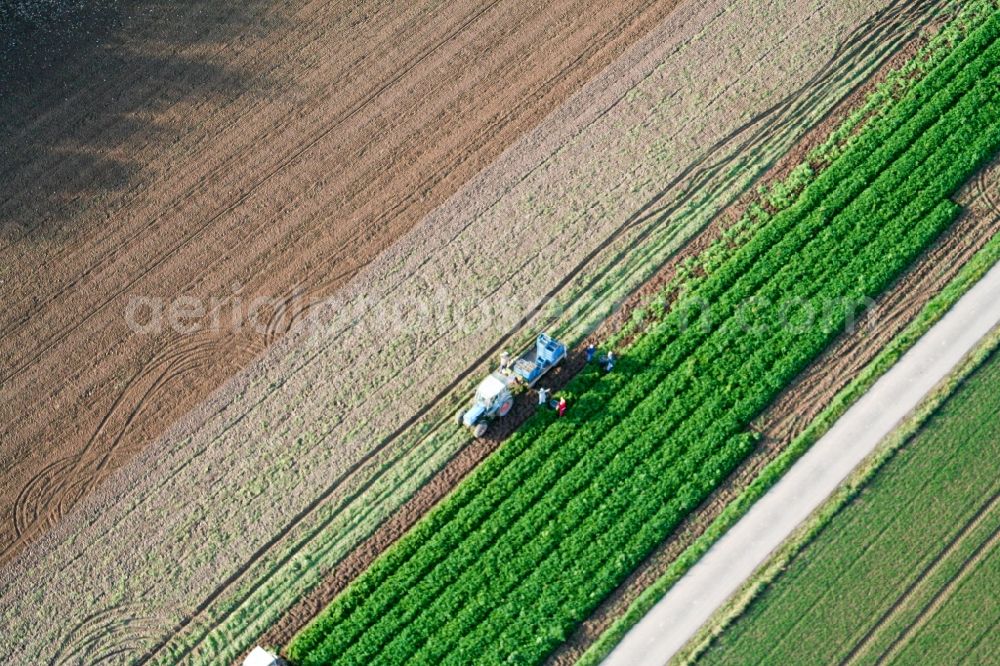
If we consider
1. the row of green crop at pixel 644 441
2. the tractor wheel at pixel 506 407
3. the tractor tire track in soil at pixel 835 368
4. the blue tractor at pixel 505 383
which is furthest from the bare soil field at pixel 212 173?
the tractor tire track in soil at pixel 835 368

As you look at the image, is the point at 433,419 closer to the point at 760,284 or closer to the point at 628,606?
the point at 628,606

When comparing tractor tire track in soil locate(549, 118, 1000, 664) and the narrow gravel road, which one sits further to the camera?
tractor tire track in soil locate(549, 118, 1000, 664)

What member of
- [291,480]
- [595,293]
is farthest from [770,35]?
[291,480]

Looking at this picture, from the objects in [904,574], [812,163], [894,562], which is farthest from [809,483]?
[812,163]

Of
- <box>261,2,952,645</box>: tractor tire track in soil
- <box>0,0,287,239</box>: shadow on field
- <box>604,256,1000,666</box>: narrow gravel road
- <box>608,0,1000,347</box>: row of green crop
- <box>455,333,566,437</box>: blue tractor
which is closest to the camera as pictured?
<box>604,256,1000,666</box>: narrow gravel road

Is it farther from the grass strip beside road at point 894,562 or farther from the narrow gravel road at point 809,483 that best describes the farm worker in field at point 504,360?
the grass strip beside road at point 894,562

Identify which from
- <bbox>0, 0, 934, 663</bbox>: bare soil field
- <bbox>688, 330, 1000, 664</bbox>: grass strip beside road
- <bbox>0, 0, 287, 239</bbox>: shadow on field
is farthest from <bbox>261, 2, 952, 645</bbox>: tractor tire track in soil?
<bbox>0, 0, 287, 239</bbox>: shadow on field

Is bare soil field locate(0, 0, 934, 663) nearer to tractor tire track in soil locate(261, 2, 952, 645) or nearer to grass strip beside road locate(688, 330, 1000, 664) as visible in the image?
tractor tire track in soil locate(261, 2, 952, 645)
